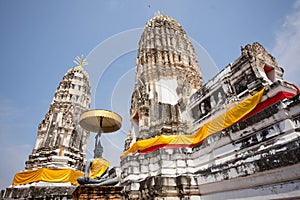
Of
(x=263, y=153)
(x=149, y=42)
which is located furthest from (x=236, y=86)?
(x=149, y=42)

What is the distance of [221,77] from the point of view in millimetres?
12062

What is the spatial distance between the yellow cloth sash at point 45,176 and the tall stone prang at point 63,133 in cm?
249

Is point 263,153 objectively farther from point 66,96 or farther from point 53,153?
point 66,96

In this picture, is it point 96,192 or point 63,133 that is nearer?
point 96,192

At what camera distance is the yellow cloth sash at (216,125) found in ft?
25.1

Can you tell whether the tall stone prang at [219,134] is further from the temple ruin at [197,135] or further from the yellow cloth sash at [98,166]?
the yellow cloth sash at [98,166]

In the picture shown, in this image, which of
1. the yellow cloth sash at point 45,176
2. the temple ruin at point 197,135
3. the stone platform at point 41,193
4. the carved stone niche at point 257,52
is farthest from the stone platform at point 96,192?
the yellow cloth sash at point 45,176

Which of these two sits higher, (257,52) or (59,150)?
(257,52)

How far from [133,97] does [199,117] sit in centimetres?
733

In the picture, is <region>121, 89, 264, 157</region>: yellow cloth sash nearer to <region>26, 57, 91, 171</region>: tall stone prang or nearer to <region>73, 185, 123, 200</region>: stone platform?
<region>73, 185, 123, 200</region>: stone platform

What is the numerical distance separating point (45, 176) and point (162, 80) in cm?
1262

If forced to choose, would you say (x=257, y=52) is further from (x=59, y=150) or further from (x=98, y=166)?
(x=59, y=150)

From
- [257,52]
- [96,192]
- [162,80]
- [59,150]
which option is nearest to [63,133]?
[59,150]

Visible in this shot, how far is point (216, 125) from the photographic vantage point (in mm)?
8992
